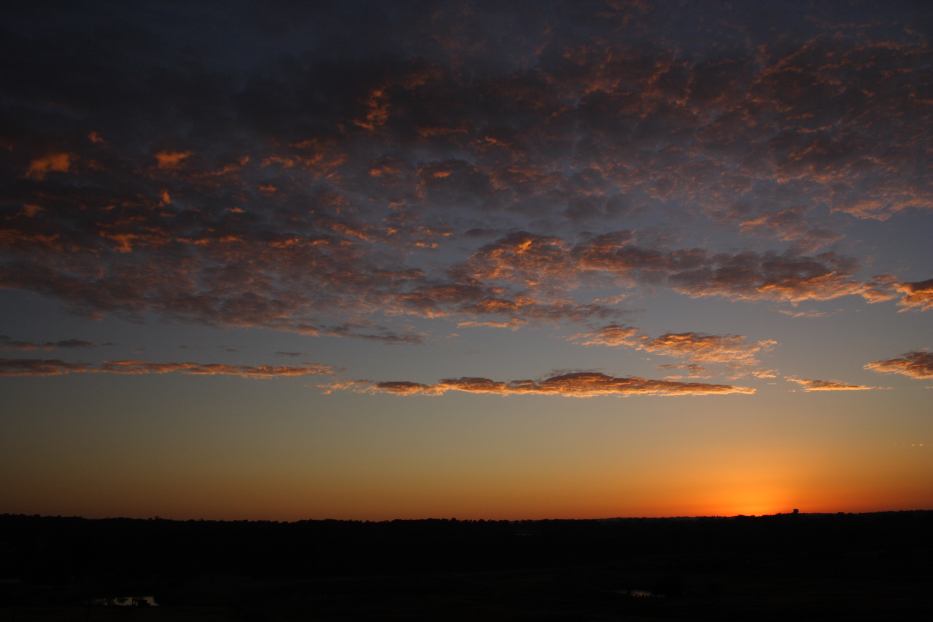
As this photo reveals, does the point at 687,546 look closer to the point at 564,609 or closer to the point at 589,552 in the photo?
the point at 589,552

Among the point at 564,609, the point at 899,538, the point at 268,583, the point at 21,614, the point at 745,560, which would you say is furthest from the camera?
the point at 899,538

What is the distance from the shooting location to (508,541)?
Result: 4336 inches

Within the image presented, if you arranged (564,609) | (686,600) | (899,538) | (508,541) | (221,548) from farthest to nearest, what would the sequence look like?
(508,541)
(899,538)
(221,548)
(686,600)
(564,609)

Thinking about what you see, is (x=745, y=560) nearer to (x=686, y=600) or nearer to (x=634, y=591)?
(x=634, y=591)

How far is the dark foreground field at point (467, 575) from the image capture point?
44.8 meters

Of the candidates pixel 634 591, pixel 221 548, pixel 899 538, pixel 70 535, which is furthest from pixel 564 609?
pixel 70 535

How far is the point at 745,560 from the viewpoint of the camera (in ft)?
256

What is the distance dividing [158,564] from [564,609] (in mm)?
50970

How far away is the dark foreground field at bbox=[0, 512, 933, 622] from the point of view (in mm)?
44750

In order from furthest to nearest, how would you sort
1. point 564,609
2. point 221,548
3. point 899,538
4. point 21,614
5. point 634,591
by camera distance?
1. point 899,538
2. point 221,548
3. point 634,591
4. point 564,609
5. point 21,614

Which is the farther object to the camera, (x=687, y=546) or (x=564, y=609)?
(x=687, y=546)

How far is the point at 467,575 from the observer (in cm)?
7169

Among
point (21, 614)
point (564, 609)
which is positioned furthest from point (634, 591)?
point (21, 614)

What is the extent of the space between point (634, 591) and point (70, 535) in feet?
272
